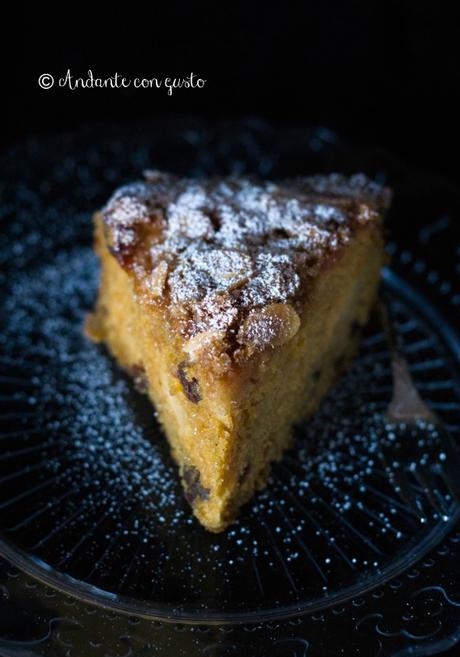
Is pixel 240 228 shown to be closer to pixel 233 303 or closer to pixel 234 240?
pixel 234 240

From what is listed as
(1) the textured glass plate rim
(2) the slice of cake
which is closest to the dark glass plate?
(1) the textured glass plate rim

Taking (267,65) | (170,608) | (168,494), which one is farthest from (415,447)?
(267,65)

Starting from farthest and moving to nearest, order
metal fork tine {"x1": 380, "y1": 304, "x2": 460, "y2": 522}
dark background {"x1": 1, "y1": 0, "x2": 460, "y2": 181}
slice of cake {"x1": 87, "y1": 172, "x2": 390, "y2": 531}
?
dark background {"x1": 1, "y1": 0, "x2": 460, "y2": 181}, metal fork tine {"x1": 380, "y1": 304, "x2": 460, "y2": 522}, slice of cake {"x1": 87, "y1": 172, "x2": 390, "y2": 531}

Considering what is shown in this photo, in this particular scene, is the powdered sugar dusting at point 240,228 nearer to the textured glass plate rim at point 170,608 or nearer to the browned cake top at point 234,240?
the browned cake top at point 234,240

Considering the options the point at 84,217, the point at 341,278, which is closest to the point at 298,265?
the point at 341,278

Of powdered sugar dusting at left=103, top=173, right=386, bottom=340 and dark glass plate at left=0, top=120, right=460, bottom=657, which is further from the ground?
powdered sugar dusting at left=103, top=173, right=386, bottom=340

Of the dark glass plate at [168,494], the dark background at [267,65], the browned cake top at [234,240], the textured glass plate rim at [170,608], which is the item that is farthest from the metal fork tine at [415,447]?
the dark background at [267,65]

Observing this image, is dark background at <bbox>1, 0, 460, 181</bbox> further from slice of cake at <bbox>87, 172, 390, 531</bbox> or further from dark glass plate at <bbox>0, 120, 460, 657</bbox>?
slice of cake at <bbox>87, 172, 390, 531</bbox>
